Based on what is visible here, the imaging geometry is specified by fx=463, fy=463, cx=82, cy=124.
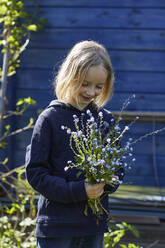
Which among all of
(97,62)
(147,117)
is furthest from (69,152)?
(147,117)

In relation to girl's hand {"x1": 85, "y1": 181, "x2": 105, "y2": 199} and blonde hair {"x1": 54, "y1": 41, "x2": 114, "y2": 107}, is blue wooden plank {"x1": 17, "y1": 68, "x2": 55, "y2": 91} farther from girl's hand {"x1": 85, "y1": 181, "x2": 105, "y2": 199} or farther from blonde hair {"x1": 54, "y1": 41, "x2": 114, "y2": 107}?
girl's hand {"x1": 85, "y1": 181, "x2": 105, "y2": 199}

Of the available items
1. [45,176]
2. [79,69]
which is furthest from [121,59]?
[45,176]

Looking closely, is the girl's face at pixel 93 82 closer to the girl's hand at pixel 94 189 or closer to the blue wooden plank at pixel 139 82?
the girl's hand at pixel 94 189

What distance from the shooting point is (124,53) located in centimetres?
465

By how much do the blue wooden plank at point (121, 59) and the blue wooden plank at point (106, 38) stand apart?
0.17 feet

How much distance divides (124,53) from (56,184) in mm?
2899

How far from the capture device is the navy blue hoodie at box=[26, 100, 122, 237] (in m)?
1.97

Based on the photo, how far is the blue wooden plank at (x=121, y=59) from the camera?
4602 mm

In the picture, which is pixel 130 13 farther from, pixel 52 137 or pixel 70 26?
pixel 52 137

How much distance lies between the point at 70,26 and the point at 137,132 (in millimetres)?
1261

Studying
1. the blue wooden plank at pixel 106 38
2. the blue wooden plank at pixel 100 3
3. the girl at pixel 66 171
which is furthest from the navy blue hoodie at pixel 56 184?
the blue wooden plank at pixel 100 3

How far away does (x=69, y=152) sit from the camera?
2.11 metres

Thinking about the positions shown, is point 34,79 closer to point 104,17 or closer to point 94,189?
point 104,17

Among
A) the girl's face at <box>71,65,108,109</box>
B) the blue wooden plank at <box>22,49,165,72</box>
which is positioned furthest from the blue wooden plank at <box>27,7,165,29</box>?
the girl's face at <box>71,65,108,109</box>
